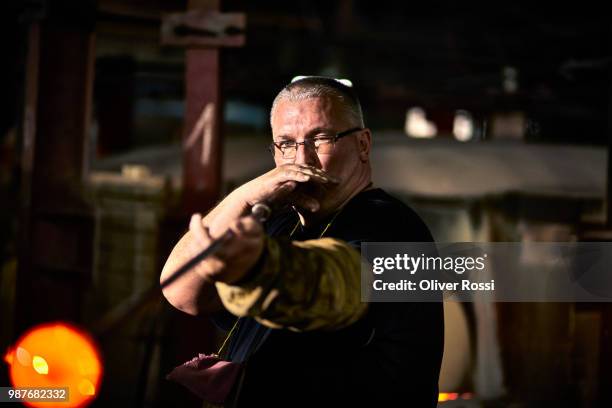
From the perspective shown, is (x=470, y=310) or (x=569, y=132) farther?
(x=569, y=132)

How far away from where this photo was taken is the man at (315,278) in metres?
1.59

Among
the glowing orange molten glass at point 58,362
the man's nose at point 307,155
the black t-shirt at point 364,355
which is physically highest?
the man's nose at point 307,155

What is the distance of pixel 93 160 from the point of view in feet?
32.4

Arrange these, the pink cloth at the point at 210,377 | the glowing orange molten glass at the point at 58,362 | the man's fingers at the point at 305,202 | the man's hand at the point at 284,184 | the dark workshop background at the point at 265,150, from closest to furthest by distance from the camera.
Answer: the man's hand at the point at 284,184
the man's fingers at the point at 305,202
the pink cloth at the point at 210,377
the glowing orange molten glass at the point at 58,362
the dark workshop background at the point at 265,150

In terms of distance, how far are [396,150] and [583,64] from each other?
8.50 ft

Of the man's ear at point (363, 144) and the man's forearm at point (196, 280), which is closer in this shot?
the man's forearm at point (196, 280)

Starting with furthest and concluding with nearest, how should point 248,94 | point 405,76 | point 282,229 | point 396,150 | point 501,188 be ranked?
point 248,94
point 405,76
point 396,150
point 501,188
point 282,229

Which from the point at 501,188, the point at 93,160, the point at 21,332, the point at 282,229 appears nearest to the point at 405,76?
the point at 501,188

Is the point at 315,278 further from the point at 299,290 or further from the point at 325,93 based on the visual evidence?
the point at 325,93

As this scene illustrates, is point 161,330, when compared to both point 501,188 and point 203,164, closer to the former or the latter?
point 203,164

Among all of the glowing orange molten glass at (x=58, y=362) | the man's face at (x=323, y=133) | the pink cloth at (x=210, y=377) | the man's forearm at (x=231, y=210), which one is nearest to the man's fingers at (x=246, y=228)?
the man's forearm at (x=231, y=210)

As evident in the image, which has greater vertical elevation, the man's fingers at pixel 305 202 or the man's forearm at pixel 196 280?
the man's fingers at pixel 305 202

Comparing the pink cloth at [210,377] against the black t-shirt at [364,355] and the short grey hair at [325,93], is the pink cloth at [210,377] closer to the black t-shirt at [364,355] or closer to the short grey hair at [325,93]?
the black t-shirt at [364,355]

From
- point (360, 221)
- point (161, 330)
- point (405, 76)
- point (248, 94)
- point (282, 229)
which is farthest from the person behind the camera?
point (248, 94)
